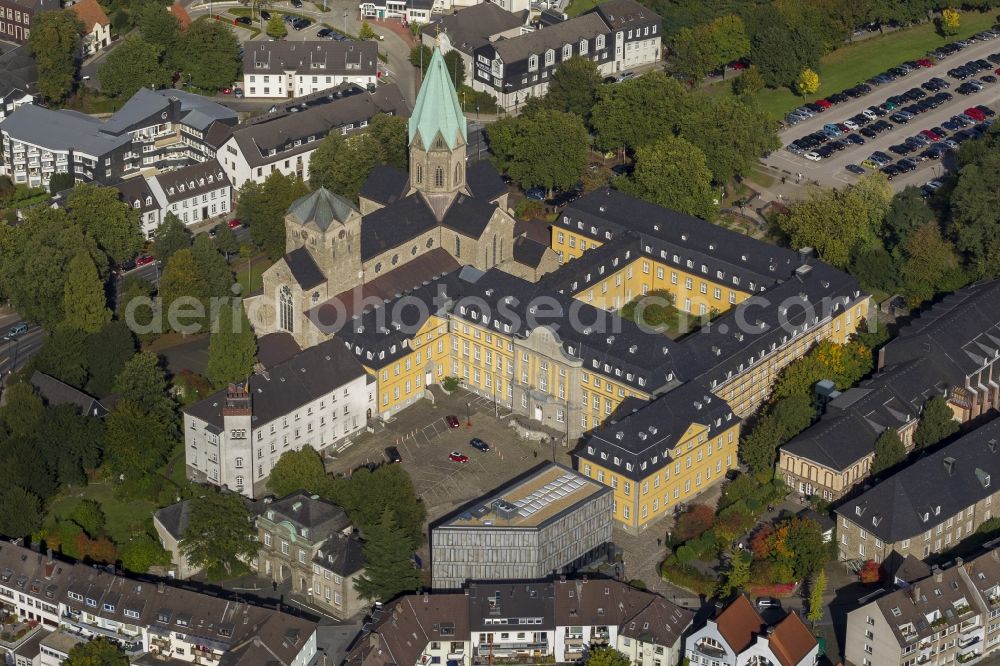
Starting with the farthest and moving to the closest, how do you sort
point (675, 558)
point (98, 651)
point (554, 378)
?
point (554, 378) < point (675, 558) < point (98, 651)

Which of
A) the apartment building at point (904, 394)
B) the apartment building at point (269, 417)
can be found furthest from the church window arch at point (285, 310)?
the apartment building at point (904, 394)

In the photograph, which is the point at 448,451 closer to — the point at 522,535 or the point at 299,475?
the point at 299,475

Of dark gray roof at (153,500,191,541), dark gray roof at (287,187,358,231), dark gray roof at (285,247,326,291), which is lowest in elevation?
dark gray roof at (153,500,191,541)

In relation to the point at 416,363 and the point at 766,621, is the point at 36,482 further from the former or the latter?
the point at 766,621

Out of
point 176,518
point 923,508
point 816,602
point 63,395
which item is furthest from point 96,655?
point 923,508

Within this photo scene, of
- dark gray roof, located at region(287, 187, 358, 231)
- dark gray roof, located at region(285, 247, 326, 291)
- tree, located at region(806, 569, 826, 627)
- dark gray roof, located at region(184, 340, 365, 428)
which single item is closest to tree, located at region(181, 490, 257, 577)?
dark gray roof, located at region(184, 340, 365, 428)

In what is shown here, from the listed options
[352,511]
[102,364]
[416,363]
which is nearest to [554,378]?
[416,363]

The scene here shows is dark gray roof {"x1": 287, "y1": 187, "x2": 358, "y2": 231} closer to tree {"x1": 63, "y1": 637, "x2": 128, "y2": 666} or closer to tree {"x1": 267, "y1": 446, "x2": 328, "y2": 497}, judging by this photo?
tree {"x1": 267, "y1": 446, "x2": 328, "y2": 497}
